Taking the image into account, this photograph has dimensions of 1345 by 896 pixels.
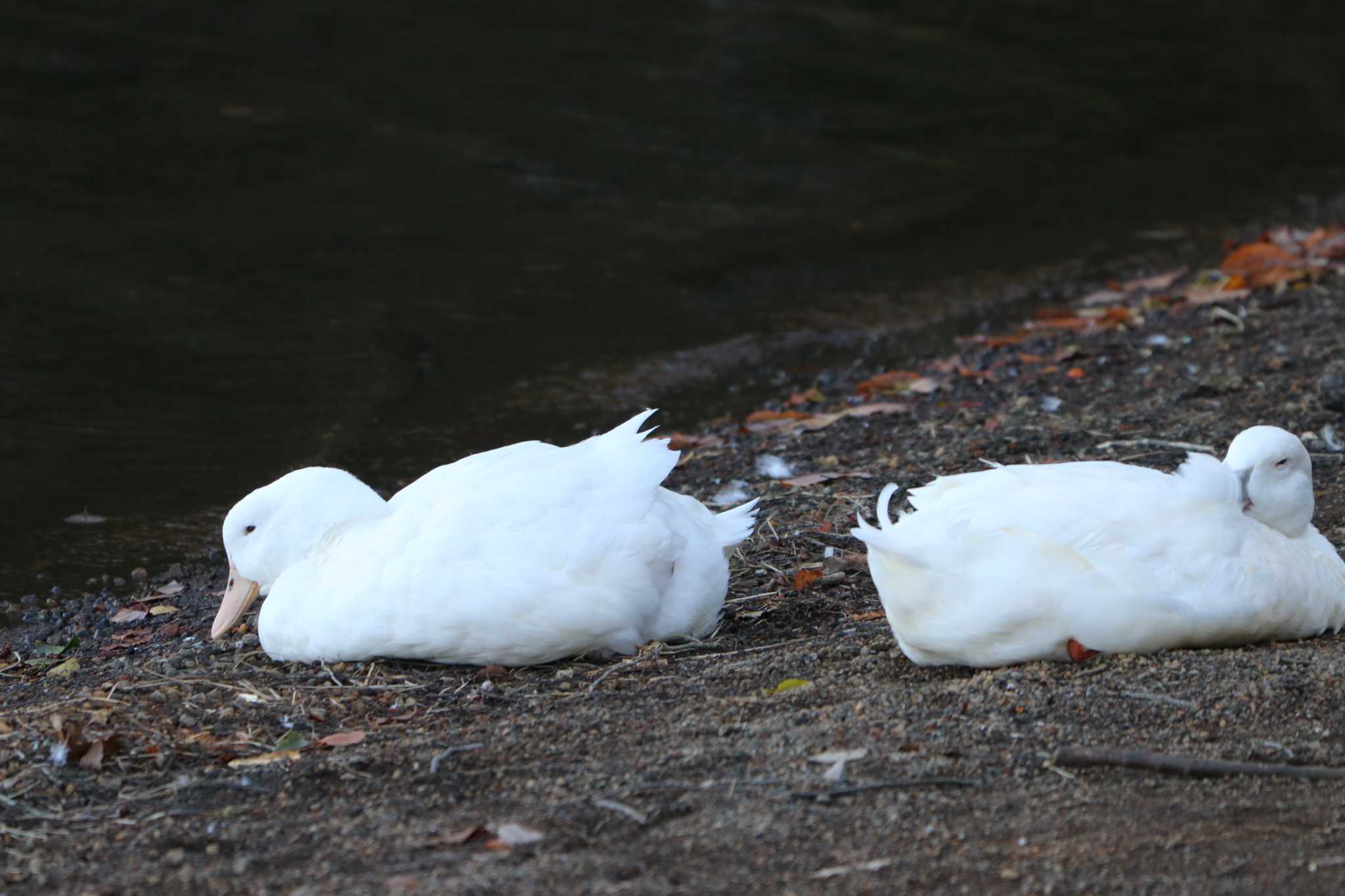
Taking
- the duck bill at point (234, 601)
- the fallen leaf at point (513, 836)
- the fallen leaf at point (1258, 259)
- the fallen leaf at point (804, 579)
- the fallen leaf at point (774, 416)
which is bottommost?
the fallen leaf at point (774, 416)

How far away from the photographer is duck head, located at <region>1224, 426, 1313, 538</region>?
12.4 ft

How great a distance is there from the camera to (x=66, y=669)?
4.31 meters

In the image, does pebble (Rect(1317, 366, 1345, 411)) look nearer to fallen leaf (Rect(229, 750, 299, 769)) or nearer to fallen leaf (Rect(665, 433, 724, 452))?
fallen leaf (Rect(665, 433, 724, 452))

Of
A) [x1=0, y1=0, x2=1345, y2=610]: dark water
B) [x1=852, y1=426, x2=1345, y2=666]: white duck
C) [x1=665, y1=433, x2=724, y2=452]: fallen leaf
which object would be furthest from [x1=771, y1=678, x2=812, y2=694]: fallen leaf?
[x1=0, y1=0, x2=1345, y2=610]: dark water

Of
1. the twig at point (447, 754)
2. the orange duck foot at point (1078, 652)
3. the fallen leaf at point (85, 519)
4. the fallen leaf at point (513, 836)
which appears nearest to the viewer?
the fallen leaf at point (513, 836)

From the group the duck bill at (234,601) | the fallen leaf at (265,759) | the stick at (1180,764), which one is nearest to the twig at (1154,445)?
the stick at (1180,764)

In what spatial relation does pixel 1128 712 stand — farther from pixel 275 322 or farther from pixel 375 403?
pixel 275 322

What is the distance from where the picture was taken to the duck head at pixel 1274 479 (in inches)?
149

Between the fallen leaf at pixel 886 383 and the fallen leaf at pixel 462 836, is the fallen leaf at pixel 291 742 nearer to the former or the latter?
the fallen leaf at pixel 462 836

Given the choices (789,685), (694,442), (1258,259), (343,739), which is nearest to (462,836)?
(343,739)

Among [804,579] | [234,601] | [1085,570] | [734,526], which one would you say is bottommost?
[234,601]

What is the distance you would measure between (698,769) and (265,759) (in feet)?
3.07

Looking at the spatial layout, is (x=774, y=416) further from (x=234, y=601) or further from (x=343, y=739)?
(x=343, y=739)

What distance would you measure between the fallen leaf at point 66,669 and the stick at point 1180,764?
2.70 metres
